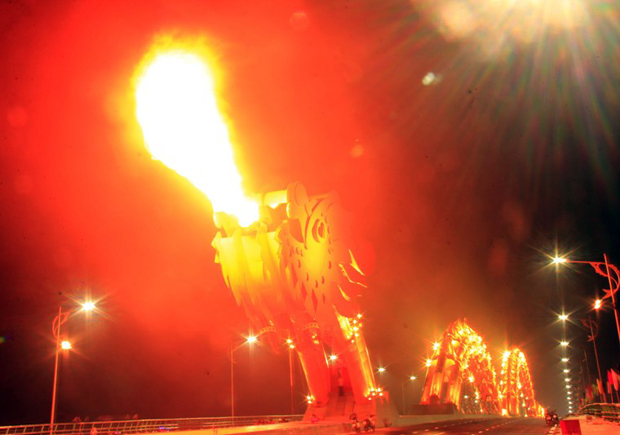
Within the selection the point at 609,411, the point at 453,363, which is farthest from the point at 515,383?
the point at 609,411

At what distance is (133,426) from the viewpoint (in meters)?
45.5

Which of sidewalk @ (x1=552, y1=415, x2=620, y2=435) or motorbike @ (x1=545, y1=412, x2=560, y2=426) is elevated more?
motorbike @ (x1=545, y1=412, x2=560, y2=426)

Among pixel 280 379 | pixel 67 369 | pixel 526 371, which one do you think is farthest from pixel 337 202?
pixel 526 371

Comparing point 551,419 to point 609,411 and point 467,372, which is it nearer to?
point 609,411

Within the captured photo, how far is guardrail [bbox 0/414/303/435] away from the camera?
38.8m

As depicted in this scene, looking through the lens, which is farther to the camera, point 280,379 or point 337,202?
point 280,379

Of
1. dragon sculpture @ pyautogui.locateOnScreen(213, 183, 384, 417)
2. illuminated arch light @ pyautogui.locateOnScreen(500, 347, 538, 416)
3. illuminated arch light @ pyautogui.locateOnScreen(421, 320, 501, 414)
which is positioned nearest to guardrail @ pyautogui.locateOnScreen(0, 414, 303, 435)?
dragon sculpture @ pyautogui.locateOnScreen(213, 183, 384, 417)

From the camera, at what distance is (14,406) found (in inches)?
1822

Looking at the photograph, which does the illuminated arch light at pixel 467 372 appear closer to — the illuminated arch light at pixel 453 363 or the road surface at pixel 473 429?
the illuminated arch light at pixel 453 363

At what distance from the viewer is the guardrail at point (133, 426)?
1529 inches

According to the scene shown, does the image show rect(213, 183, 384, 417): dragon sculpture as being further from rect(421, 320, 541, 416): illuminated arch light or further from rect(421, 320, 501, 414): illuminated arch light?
rect(421, 320, 541, 416): illuminated arch light

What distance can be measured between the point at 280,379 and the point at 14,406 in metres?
33.5

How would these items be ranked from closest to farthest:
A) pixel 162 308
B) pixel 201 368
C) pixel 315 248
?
pixel 315 248, pixel 162 308, pixel 201 368

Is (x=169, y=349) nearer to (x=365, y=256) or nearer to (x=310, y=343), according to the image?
(x=310, y=343)
